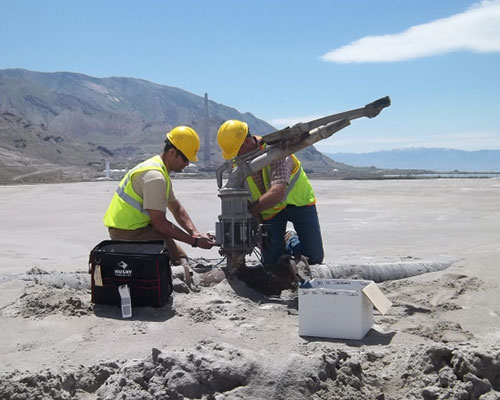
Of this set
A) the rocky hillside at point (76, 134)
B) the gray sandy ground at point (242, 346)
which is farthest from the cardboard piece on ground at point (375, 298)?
the rocky hillside at point (76, 134)

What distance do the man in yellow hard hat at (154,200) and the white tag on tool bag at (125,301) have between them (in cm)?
72

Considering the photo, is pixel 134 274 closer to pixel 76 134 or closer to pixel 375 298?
pixel 375 298

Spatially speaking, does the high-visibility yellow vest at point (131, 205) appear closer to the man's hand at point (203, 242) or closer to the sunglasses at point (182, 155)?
the sunglasses at point (182, 155)

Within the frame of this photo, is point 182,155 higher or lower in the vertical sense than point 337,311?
higher

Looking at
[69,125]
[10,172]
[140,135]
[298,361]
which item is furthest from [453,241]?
[69,125]

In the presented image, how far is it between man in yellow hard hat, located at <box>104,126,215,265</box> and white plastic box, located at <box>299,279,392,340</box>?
1484 millimetres

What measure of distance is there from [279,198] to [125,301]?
1788 mm

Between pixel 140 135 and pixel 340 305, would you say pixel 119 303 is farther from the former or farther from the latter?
pixel 140 135

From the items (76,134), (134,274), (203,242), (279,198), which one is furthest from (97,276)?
(76,134)

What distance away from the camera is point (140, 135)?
131000 mm

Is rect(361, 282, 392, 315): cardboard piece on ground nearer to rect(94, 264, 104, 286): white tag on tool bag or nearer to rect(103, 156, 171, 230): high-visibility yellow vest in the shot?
rect(103, 156, 171, 230): high-visibility yellow vest

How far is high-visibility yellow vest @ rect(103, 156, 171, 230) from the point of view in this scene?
5211mm

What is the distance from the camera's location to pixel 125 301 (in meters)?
4.58

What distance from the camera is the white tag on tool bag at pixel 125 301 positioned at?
14.9 feet
